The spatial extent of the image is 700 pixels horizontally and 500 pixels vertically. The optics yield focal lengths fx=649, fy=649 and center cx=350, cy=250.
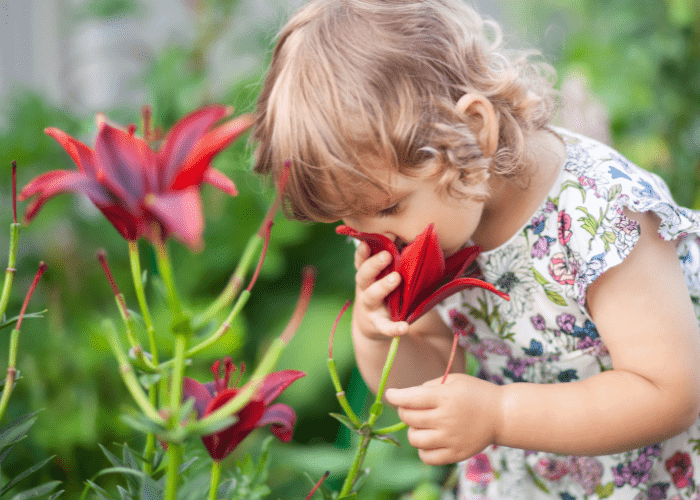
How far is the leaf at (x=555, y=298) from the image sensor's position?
0.77 metres

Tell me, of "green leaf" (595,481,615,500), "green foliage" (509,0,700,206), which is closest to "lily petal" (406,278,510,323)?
"green leaf" (595,481,615,500)

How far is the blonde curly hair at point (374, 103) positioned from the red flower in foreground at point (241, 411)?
10.1 inches

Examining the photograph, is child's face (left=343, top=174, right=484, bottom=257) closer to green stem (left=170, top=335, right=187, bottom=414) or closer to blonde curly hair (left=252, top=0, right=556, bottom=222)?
blonde curly hair (left=252, top=0, right=556, bottom=222)

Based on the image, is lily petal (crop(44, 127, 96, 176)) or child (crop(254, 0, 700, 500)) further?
child (crop(254, 0, 700, 500))

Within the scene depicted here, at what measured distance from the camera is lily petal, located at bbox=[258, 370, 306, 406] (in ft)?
1.40

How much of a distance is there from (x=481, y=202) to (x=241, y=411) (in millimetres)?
400

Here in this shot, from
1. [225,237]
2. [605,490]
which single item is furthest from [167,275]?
[225,237]

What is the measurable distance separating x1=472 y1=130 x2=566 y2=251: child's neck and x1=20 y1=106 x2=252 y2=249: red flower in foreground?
A: 481mm

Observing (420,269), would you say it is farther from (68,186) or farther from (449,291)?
(68,186)

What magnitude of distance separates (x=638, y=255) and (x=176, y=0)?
80.1 inches

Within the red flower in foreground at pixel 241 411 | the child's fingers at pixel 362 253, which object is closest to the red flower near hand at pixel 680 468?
the child's fingers at pixel 362 253

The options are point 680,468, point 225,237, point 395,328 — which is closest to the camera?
point 395,328

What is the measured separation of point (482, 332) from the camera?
89 cm

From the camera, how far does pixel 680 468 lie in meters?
0.85
